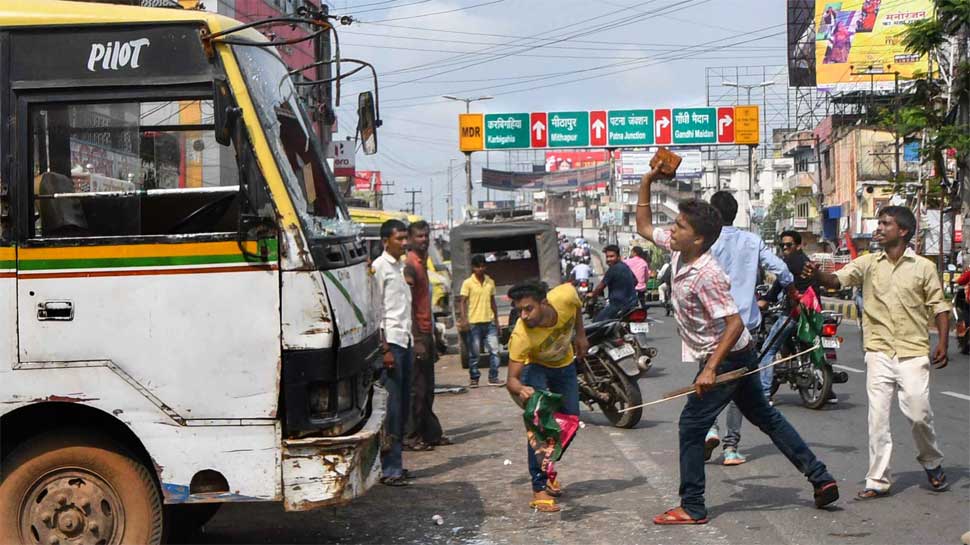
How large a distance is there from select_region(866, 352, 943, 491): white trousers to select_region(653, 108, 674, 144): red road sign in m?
34.7

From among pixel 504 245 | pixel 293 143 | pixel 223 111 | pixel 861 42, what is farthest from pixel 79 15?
pixel 861 42

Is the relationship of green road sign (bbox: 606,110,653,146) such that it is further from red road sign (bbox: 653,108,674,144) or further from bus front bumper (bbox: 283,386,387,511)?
bus front bumper (bbox: 283,386,387,511)

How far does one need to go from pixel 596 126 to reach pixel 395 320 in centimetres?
3433

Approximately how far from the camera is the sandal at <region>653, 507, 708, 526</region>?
7117 mm

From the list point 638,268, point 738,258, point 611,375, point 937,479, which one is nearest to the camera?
point 937,479

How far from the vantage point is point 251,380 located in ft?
19.0

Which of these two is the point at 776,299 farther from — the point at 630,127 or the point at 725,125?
the point at 630,127

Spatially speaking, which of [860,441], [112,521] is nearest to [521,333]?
[112,521]

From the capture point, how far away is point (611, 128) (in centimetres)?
4275

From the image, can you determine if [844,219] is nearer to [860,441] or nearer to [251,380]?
[860,441]

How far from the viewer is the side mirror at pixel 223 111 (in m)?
5.52

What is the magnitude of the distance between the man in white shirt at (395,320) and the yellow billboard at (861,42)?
47774mm

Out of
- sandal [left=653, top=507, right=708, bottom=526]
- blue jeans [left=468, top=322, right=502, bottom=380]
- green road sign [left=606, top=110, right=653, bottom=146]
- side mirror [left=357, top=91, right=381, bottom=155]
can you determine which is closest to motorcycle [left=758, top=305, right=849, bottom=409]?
blue jeans [left=468, top=322, right=502, bottom=380]

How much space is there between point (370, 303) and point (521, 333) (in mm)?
1422
